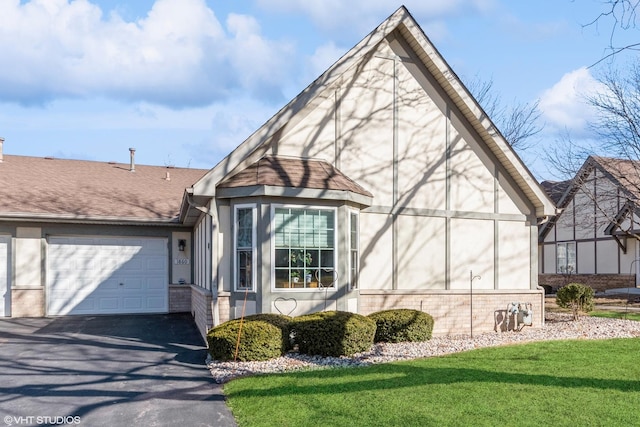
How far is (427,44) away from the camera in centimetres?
1345

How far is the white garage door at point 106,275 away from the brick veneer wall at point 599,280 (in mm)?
22113

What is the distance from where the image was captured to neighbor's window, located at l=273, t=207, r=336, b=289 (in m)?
11.5

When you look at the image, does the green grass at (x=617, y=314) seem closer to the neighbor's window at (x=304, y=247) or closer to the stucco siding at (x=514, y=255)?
the stucco siding at (x=514, y=255)

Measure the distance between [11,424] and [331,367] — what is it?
4.70 meters

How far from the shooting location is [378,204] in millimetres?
13297

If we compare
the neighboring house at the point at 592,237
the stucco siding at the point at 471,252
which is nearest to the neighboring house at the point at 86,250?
the stucco siding at the point at 471,252

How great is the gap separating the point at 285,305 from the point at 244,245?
148cm

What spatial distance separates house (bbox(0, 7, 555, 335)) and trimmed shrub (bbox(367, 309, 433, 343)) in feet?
2.68

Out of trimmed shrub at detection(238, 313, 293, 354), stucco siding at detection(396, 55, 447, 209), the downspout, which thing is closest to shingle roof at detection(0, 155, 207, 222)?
the downspout

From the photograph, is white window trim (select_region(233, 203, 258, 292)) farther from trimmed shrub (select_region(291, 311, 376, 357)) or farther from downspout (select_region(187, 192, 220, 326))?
trimmed shrub (select_region(291, 311, 376, 357))

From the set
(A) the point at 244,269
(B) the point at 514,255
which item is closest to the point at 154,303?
(A) the point at 244,269

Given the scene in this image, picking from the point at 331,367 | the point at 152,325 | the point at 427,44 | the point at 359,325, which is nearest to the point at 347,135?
the point at 427,44

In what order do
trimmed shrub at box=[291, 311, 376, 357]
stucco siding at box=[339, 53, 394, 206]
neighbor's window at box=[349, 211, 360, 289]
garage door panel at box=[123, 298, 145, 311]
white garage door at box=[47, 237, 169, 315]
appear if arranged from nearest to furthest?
trimmed shrub at box=[291, 311, 376, 357]
neighbor's window at box=[349, 211, 360, 289]
stucco siding at box=[339, 53, 394, 206]
white garage door at box=[47, 237, 169, 315]
garage door panel at box=[123, 298, 145, 311]

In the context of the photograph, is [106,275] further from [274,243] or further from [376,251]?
[376,251]
